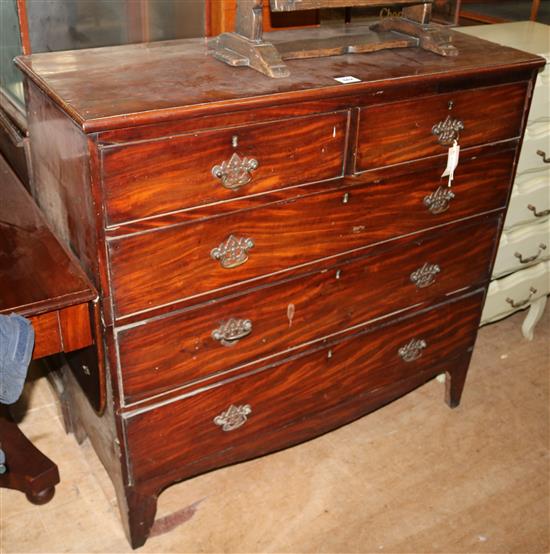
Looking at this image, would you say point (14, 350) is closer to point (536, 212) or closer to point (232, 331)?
point (232, 331)

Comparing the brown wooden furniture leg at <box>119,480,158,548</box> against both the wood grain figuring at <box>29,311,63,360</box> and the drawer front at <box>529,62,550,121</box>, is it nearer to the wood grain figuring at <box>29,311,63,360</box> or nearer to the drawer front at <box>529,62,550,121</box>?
the wood grain figuring at <box>29,311,63,360</box>

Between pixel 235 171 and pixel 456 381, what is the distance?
138 centimetres

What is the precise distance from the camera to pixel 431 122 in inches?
75.9

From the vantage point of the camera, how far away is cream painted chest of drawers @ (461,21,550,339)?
244cm

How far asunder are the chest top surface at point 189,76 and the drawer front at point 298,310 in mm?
496

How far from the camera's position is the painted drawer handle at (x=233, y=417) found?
1.98 meters

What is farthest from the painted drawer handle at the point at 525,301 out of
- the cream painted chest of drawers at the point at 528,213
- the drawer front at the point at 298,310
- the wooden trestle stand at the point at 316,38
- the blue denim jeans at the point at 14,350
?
the blue denim jeans at the point at 14,350

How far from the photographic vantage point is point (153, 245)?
161 cm

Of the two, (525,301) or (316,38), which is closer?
(316,38)

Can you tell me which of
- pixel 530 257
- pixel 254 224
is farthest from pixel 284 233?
pixel 530 257

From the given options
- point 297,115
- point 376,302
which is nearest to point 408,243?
point 376,302

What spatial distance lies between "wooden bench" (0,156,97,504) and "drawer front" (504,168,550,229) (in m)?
1.59

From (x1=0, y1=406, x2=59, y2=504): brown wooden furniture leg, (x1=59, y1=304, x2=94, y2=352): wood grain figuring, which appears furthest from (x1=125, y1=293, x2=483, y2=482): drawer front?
(x1=0, y1=406, x2=59, y2=504): brown wooden furniture leg

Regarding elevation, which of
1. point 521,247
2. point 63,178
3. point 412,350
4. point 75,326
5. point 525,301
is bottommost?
point 525,301
